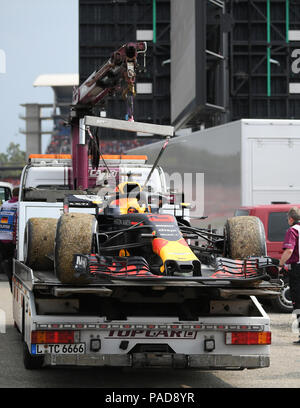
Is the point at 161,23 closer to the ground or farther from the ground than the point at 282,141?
farther from the ground

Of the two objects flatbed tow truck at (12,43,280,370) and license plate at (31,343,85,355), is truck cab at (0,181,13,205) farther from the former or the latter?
license plate at (31,343,85,355)

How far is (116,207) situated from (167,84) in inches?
1055

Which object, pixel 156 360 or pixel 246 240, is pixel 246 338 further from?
pixel 246 240

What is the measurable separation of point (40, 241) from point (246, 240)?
2032 millimetres

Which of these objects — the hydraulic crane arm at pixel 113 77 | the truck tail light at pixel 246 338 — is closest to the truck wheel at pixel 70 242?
the truck tail light at pixel 246 338

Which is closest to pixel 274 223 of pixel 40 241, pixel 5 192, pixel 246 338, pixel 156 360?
pixel 40 241

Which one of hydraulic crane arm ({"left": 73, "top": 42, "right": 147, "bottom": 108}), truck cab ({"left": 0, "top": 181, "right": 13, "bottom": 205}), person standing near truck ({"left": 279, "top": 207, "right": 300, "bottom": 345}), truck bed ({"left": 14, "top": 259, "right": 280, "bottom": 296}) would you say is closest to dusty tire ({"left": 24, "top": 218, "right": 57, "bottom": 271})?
truck bed ({"left": 14, "top": 259, "right": 280, "bottom": 296})

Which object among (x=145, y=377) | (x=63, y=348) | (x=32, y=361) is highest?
(x=63, y=348)

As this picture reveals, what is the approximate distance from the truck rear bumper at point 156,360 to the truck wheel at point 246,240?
120 cm

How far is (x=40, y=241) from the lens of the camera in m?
8.55

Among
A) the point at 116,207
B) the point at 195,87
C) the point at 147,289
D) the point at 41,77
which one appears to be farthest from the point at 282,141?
the point at 41,77

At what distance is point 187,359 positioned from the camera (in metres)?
7.12

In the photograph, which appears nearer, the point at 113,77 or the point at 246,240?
the point at 246,240

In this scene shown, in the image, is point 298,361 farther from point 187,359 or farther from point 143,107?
point 143,107
